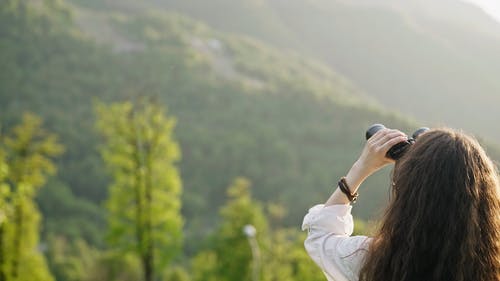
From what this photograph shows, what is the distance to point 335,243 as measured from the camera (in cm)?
220

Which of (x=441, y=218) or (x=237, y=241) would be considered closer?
(x=441, y=218)

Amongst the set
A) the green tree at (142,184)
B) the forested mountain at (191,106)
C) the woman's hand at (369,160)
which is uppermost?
the woman's hand at (369,160)

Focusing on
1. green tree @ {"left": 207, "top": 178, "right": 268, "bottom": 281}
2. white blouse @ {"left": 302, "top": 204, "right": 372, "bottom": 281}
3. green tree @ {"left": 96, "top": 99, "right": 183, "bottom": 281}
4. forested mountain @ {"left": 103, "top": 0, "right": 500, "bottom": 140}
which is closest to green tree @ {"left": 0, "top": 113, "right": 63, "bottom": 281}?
green tree @ {"left": 96, "top": 99, "right": 183, "bottom": 281}

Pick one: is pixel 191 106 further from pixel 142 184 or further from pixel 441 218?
pixel 441 218

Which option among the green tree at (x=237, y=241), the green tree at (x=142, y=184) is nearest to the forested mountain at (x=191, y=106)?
the green tree at (x=237, y=241)

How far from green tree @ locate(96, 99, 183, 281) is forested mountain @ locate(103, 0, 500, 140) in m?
104

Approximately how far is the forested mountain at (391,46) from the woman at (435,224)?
11938 centimetres

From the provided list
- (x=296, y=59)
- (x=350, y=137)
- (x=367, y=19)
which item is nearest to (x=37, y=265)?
(x=350, y=137)

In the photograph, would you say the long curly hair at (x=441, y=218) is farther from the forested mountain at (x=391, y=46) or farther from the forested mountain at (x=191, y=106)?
the forested mountain at (x=391, y=46)

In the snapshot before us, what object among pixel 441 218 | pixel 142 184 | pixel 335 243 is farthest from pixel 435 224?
pixel 142 184

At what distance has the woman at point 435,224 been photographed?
2.00 metres

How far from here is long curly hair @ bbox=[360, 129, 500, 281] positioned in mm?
1996

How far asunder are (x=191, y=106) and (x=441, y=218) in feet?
340

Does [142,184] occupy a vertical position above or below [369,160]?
below
